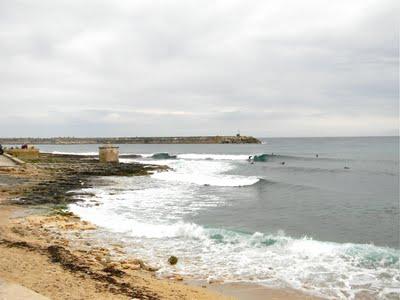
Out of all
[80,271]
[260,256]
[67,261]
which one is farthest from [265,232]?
[80,271]

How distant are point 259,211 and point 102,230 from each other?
755cm

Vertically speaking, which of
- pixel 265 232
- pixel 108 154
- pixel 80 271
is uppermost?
pixel 108 154

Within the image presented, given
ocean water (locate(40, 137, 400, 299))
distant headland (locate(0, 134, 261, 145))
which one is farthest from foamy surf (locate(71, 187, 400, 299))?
distant headland (locate(0, 134, 261, 145))

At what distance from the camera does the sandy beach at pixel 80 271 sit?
6858mm

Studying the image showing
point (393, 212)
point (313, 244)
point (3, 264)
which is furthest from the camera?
point (393, 212)

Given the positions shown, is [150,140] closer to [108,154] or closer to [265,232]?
[108,154]

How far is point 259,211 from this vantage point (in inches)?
695

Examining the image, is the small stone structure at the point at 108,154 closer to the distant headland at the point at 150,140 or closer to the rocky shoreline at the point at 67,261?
the rocky shoreline at the point at 67,261

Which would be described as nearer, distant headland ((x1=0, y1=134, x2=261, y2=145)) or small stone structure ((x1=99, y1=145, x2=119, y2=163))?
small stone structure ((x1=99, y1=145, x2=119, y2=163))

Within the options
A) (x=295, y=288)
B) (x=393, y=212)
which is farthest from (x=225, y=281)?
Result: (x=393, y=212)

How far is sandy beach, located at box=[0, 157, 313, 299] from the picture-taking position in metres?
6.86

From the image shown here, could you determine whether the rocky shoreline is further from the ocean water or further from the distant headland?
the distant headland

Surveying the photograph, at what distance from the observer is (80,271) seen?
25.6 feet

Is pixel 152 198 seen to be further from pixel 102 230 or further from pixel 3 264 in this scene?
pixel 3 264
